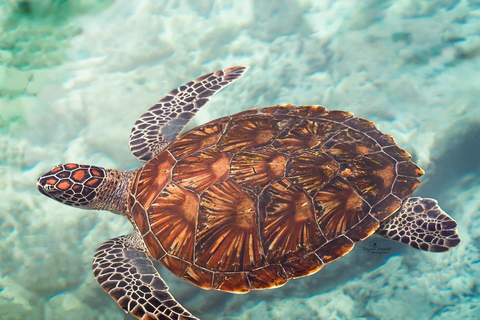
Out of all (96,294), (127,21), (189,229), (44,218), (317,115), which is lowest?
(96,294)

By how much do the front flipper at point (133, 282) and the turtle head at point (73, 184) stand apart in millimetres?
412

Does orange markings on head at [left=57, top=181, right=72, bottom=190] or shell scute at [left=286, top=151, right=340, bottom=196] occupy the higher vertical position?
shell scute at [left=286, top=151, right=340, bottom=196]

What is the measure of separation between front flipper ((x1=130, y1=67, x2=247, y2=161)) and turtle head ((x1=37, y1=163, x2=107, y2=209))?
42cm

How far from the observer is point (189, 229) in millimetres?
2291

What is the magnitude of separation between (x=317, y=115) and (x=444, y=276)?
1587 mm

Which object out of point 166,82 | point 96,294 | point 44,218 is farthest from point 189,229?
point 166,82

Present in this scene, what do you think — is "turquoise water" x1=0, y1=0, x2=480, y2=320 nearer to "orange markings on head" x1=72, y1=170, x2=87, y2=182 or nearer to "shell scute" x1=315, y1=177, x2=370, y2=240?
"orange markings on head" x1=72, y1=170, x2=87, y2=182

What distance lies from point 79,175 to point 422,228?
2559 mm

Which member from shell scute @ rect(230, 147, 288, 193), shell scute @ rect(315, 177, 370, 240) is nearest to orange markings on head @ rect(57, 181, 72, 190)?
shell scute @ rect(230, 147, 288, 193)

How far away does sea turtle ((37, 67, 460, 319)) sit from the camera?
2.25 metres

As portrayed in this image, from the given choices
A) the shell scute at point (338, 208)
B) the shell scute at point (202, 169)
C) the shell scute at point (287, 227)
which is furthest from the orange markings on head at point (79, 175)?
the shell scute at point (338, 208)

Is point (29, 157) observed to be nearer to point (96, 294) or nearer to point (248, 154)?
point (96, 294)

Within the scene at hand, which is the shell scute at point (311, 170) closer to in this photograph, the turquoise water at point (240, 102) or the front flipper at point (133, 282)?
the turquoise water at point (240, 102)

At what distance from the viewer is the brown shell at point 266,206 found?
2.24 meters
